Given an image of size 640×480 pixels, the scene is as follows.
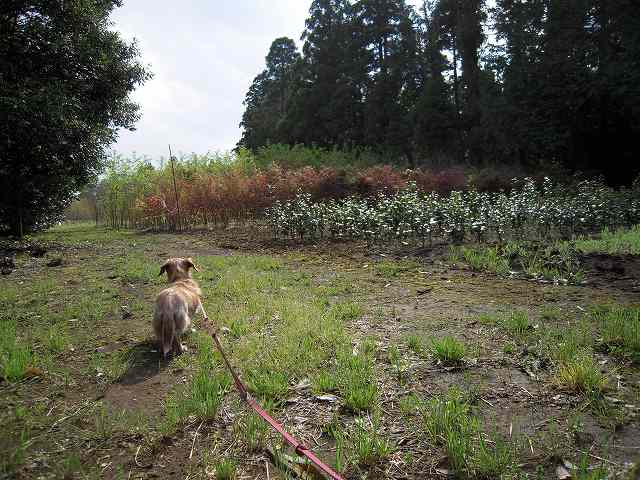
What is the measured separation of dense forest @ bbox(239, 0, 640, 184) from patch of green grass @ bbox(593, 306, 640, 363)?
16617 mm

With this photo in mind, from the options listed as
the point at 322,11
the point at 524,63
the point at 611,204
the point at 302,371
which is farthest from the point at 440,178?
the point at 322,11

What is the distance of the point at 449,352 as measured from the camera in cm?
289

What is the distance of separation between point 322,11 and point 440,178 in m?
22.3

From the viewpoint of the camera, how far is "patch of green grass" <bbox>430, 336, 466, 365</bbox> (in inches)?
113

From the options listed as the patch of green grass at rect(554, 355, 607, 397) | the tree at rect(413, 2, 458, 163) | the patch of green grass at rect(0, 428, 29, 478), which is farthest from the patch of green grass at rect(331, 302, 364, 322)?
the tree at rect(413, 2, 458, 163)

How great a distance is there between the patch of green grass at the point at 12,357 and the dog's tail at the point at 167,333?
94 centimetres

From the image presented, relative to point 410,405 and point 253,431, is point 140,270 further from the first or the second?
point 410,405

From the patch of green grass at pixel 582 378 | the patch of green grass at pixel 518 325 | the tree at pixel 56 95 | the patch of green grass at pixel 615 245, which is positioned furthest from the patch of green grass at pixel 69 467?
the tree at pixel 56 95

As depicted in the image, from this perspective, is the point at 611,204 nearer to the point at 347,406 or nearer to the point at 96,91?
the point at 347,406

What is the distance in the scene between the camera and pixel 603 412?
216 cm

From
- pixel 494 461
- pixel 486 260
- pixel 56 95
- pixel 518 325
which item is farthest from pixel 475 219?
pixel 56 95

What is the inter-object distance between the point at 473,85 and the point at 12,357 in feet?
85.3

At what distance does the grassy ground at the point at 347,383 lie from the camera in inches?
76.0

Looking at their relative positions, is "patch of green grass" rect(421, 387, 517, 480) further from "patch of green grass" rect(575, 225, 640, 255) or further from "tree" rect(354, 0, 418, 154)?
"tree" rect(354, 0, 418, 154)
